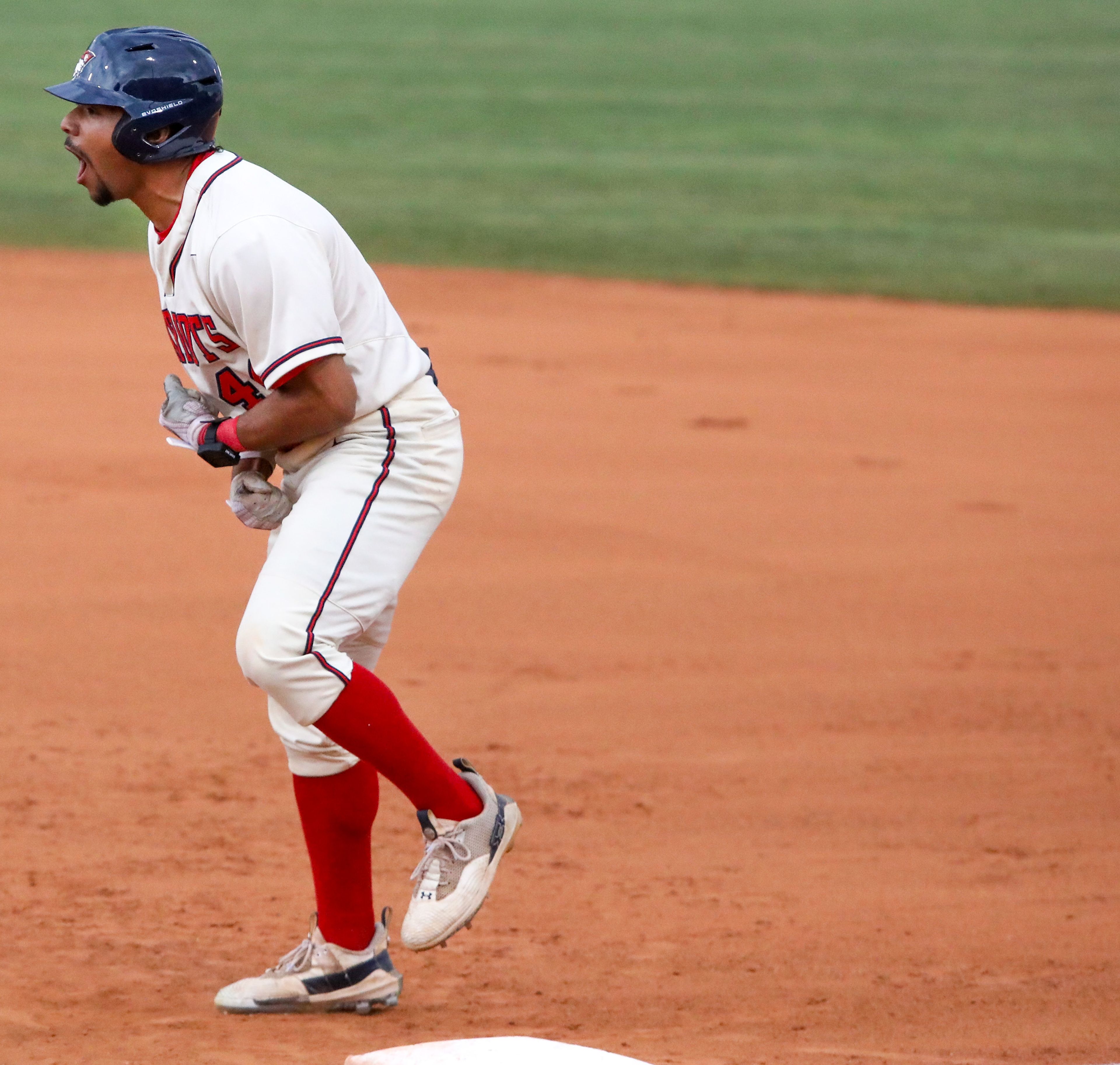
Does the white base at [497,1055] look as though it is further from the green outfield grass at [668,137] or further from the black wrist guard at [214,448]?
the green outfield grass at [668,137]

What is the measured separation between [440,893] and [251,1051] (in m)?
0.45

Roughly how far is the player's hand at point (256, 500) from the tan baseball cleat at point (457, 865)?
61 centimetres

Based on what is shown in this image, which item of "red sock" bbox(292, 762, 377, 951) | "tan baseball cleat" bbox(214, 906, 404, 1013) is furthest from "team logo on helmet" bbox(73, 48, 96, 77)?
"tan baseball cleat" bbox(214, 906, 404, 1013)

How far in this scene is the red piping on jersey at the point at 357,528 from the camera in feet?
10.6

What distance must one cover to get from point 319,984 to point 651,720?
74.9 inches

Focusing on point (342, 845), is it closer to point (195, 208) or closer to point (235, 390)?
point (235, 390)

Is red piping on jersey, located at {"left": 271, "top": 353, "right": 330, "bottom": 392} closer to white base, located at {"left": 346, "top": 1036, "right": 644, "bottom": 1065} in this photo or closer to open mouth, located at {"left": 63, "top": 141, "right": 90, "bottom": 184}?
open mouth, located at {"left": 63, "top": 141, "right": 90, "bottom": 184}

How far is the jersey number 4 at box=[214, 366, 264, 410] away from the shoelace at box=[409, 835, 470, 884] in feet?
3.01

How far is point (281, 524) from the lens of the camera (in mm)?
3484

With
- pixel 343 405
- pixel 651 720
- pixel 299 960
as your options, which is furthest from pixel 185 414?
pixel 651 720

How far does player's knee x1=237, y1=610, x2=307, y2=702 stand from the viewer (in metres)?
3.18

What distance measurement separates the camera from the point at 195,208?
3.28 meters

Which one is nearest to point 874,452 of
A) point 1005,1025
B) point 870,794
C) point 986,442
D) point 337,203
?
point 986,442

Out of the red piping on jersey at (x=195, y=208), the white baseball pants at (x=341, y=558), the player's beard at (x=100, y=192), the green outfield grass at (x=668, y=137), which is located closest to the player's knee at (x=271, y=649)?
the white baseball pants at (x=341, y=558)
